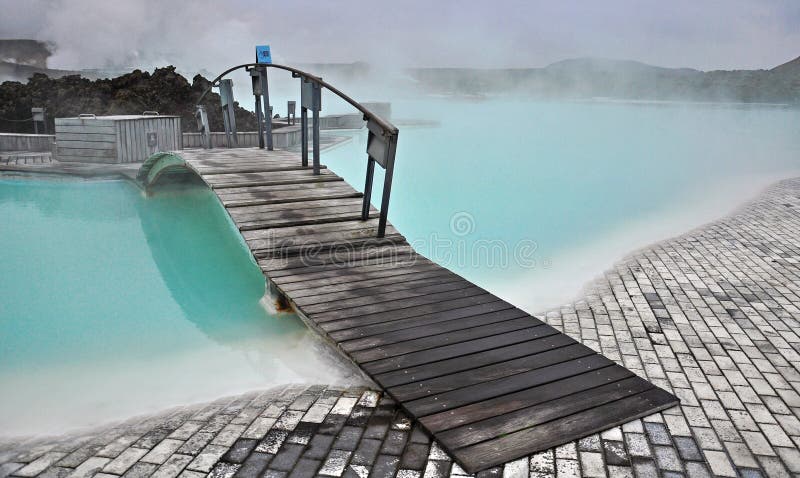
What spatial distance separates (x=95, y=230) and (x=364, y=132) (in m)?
12.6

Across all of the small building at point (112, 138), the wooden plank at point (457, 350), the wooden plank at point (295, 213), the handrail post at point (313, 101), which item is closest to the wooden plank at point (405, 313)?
the wooden plank at point (457, 350)

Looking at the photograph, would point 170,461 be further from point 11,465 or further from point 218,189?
point 218,189

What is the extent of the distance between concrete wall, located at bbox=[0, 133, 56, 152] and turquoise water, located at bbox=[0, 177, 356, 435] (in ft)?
15.0

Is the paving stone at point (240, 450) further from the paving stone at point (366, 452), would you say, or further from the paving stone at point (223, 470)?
the paving stone at point (366, 452)

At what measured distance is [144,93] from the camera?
49.1 ft

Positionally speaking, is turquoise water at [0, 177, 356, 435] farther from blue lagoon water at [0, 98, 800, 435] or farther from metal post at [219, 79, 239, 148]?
metal post at [219, 79, 239, 148]

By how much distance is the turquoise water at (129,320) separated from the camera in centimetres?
360

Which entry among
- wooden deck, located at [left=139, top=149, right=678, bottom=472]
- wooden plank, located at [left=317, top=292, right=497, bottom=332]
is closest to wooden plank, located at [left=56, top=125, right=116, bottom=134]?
wooden deck, located at [left=139, top=149, right=678, bottom=472]

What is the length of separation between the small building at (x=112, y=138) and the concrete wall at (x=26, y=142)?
1.01m

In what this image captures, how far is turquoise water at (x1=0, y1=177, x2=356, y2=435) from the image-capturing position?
360 centimetres

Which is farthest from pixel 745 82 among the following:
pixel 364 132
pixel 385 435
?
pixel 385 435

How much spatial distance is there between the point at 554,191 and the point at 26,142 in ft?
35.1

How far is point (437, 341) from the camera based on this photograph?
3.38m

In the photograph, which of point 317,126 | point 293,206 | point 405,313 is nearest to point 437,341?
point 405,313
